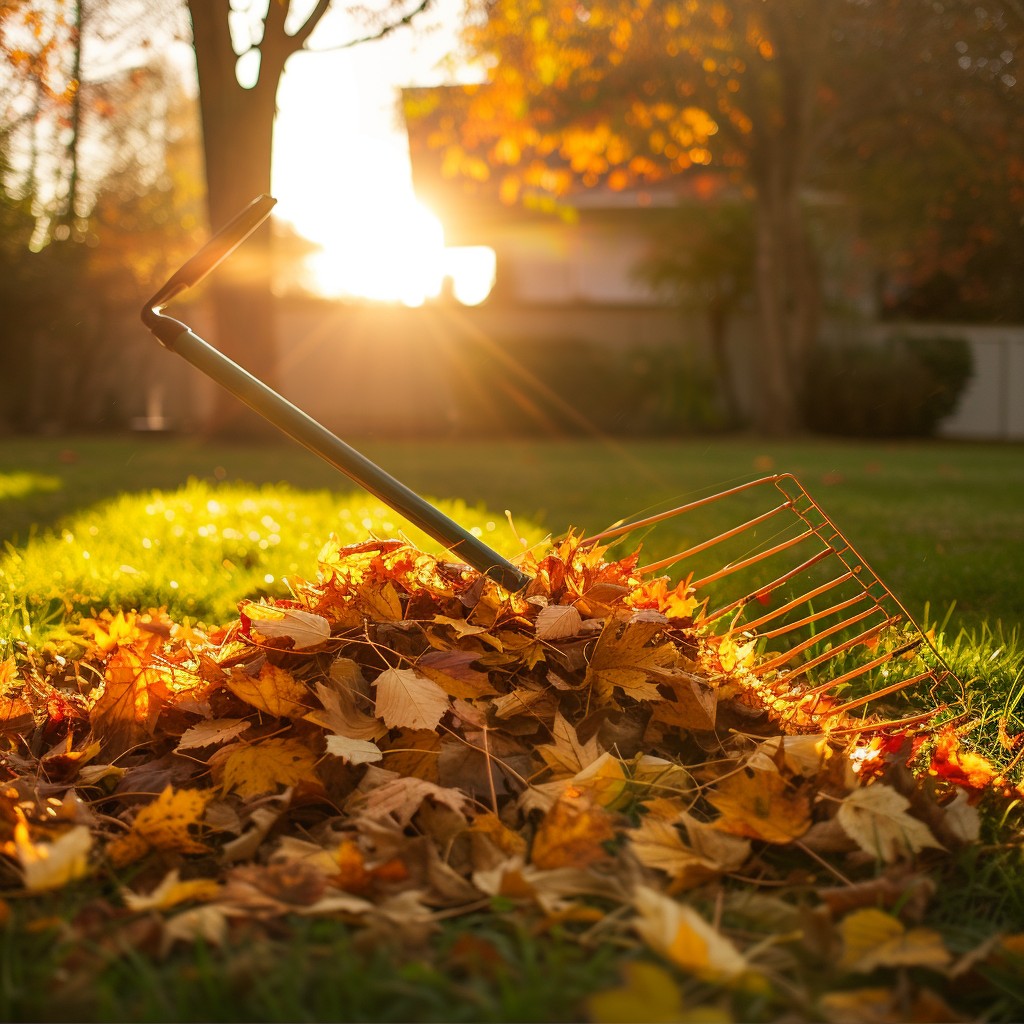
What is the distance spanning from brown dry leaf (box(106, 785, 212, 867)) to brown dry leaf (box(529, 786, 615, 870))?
44 cm

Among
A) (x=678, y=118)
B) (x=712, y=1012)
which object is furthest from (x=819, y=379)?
(x=712, y=1012)

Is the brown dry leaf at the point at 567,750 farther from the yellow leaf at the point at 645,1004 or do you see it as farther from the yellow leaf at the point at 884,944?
the yellow leaf at the point at 645,1004

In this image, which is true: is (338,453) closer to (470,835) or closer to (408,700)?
(408,700)

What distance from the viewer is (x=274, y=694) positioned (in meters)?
1.64

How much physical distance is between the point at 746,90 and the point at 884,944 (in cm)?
1230

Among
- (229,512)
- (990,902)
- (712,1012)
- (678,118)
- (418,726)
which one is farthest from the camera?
(678,118)

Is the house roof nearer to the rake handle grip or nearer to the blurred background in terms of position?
the blurred background

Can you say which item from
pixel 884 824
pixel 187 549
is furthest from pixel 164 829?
pixel 187 549

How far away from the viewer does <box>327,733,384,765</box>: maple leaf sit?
1.51m

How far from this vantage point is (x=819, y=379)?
13.1 meters

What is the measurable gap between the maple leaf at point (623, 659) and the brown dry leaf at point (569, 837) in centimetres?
35

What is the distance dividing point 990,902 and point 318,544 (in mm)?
2543

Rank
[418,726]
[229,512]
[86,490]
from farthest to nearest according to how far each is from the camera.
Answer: [86,490] < [229,512] < [418,726]

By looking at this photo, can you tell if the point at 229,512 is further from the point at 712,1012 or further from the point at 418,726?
the point at 712,1012
